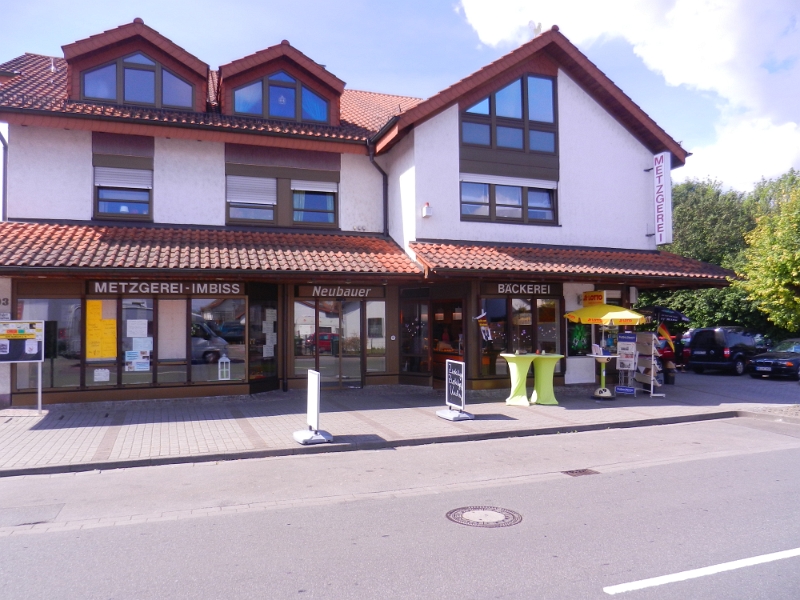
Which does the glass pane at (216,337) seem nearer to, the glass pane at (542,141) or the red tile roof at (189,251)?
the red tile roof at (189,251)

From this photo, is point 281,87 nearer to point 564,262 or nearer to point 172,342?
point 172,342

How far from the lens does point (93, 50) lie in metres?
14.6

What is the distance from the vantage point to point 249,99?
1614 cm

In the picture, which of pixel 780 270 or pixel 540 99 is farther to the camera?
pixel 780 270

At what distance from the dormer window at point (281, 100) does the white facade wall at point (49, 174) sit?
154 inches

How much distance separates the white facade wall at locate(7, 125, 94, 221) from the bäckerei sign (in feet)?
48.1

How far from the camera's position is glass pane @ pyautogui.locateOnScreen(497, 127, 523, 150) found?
16217mm

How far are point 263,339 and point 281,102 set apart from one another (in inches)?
251

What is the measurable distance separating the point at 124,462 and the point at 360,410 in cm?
535

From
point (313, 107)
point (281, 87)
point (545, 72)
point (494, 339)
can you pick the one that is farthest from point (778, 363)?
point (281, 87)

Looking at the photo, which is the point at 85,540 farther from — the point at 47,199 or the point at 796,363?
the point at 796,363

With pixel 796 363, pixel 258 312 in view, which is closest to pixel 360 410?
pixel 258 312

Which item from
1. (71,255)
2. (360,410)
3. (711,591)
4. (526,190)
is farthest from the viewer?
(526,190)

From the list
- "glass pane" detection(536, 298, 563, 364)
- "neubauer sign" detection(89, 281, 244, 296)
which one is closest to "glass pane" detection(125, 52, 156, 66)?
"neubauer sign" detection(89, 281, 244, 296)
